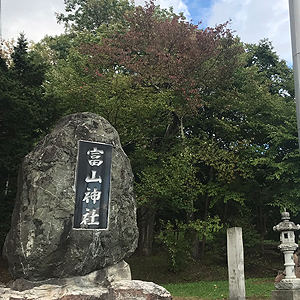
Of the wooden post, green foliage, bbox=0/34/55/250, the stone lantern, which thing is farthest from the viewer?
green foliage, bbox=0/34/55/250

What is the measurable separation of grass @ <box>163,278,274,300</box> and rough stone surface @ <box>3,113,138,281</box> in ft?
14.1

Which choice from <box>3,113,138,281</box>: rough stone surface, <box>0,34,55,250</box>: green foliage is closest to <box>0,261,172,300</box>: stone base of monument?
<box>3,113,138,281</box>: rough stone surface

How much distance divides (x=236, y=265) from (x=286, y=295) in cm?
124

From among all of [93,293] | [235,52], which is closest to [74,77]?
[235,52]

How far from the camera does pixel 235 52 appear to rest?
45.6 feet

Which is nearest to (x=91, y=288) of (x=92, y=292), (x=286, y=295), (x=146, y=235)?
(x=92, y=292)

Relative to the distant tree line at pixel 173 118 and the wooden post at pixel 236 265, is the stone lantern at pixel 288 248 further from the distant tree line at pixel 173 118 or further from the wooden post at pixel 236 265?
the distant tree line at pixel 173 118

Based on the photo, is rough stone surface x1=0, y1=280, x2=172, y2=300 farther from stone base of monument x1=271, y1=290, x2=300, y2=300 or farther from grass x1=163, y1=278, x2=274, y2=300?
grass x1=163, y1=278, x2=274, y2=300

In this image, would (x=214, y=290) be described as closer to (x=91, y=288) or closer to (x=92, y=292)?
(x=91, y=288)

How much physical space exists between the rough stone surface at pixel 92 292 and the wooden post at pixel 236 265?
2552 millimetres

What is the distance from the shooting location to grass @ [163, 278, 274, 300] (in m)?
9.42

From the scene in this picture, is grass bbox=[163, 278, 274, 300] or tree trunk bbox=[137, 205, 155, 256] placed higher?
tree trunk bbox=[137, 205, 155, 256]

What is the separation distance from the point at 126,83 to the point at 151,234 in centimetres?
636

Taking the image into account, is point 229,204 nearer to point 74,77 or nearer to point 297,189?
point 297,189
